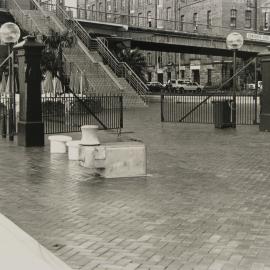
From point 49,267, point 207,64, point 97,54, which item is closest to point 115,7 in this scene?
point 207,64

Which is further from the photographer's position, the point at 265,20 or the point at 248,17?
the point at 248,17

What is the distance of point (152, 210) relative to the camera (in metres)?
7.20

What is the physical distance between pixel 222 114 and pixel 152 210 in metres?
12.6

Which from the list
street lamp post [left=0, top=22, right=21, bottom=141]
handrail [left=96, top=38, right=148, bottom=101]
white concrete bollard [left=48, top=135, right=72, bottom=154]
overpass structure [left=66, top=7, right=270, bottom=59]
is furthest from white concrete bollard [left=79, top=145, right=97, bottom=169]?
overpass structure [left=66, top=7, right=270, bottom=59]

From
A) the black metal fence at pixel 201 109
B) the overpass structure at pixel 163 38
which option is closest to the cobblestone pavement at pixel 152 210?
the black metal fence at pixel 201 109

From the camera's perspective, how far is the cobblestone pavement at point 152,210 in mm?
5289

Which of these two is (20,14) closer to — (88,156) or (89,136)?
(89,136)

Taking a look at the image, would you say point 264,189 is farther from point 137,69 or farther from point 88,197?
point 137,69

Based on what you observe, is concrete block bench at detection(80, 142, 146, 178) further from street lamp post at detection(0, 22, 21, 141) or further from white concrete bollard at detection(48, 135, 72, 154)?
street lamp post at detection(0, 22, 21, 141)

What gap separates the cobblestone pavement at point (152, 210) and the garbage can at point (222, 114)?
22.3 feet

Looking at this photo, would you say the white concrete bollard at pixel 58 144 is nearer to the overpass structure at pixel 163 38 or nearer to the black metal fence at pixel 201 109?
the black metal fence at pixel 201 109

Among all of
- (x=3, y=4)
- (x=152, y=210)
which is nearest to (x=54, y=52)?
(x=3, y=4)

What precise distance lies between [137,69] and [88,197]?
143 ft

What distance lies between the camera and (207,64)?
252 feet
